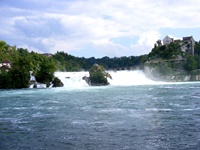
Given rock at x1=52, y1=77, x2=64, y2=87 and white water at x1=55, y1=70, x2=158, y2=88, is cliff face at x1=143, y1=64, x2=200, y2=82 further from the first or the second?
rock at x1=52, y1=77, x2=64, y2=87

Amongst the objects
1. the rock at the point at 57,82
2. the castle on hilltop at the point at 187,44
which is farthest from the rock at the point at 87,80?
the castle on hilltop at the point at 187,44

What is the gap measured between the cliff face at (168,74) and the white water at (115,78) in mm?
5567

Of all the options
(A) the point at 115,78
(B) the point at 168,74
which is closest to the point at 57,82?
(A) the point at 115,78

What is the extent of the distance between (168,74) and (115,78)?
22.4 metres

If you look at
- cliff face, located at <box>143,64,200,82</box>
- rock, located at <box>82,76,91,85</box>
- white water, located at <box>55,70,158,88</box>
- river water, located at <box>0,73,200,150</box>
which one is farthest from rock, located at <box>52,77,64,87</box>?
river water, located at <box>0,73,200,150</box>

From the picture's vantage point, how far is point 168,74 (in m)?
72.2

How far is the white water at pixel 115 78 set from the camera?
4806 cm

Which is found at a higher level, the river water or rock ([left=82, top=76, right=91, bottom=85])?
rock ([left=82, top=76, right=91, bottom=85])

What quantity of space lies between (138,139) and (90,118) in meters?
5.08

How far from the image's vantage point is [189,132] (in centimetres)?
1158

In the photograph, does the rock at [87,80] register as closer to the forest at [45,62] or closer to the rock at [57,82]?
the rock at [57,82]

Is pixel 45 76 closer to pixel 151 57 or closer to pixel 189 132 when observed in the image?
pixel 189 132

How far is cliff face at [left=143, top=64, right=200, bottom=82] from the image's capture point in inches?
2751

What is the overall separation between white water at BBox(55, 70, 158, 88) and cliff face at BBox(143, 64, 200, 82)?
5.57 metres
